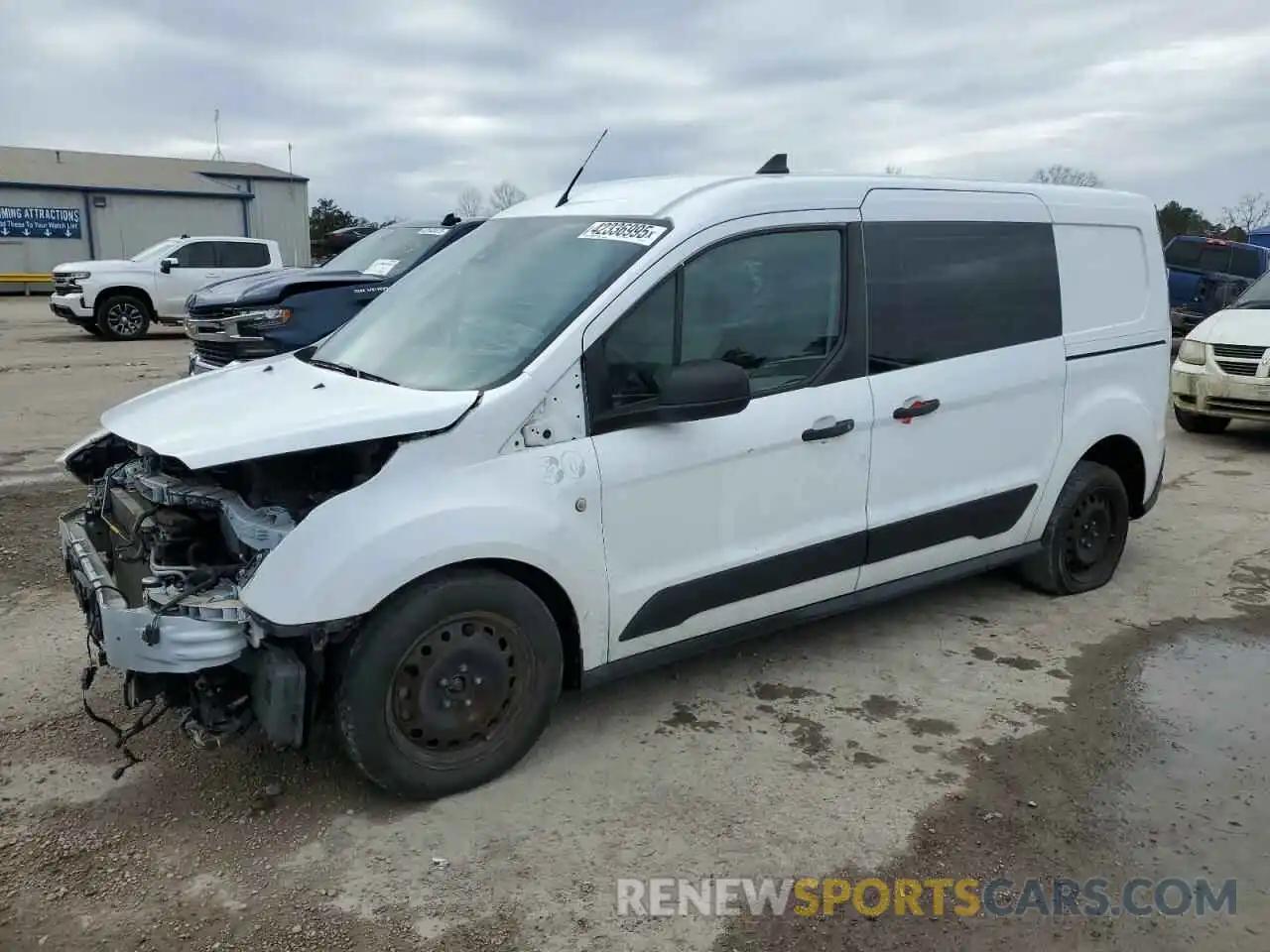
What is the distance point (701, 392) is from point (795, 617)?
121 cm

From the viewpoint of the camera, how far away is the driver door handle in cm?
384

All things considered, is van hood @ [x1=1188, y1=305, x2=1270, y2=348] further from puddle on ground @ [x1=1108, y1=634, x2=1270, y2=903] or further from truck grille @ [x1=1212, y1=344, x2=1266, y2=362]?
puddle on ground @ [x1=1108, y1=634, x2=1270, y2=903]

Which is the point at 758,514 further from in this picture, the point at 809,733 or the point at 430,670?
the point at 430,670

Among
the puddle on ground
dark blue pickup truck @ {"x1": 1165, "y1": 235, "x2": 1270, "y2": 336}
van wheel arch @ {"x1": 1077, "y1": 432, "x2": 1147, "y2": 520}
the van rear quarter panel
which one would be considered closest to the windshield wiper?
the puddle on ground

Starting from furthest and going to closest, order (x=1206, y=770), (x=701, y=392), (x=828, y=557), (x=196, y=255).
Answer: (x=196, y=255) → (x=828, y=557) → (x=1206, y=770) → (x=701, y=392)

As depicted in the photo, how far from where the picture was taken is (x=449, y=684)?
10.5ft

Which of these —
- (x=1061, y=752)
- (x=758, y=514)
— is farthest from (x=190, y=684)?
(x=1061, y=752)

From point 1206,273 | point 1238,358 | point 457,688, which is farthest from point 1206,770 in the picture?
point 1206,273

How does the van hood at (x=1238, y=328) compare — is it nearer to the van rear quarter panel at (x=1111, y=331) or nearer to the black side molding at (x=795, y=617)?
the van rear quarter panel at (x=1111, y=331)

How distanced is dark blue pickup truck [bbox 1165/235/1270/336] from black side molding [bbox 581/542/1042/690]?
1420 centimetres

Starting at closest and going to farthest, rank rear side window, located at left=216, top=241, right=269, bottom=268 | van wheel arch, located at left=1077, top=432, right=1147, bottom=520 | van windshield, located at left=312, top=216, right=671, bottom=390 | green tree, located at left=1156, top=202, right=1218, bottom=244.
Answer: van windshield, located at left=312, top=216, right=671, bottom=390 → van wheel arch, located at left=1077, top=432, right=1147, bottom=520 → rear side window, located at left=216, top=241, right=269, bottom=268 → green tree, located at left=1156, top=202, right=1218, bottom=244

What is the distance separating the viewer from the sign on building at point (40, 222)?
99.5 feet

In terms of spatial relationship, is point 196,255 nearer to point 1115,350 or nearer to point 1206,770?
point 1115,350

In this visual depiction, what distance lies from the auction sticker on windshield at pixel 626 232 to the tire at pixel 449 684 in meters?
1.32
